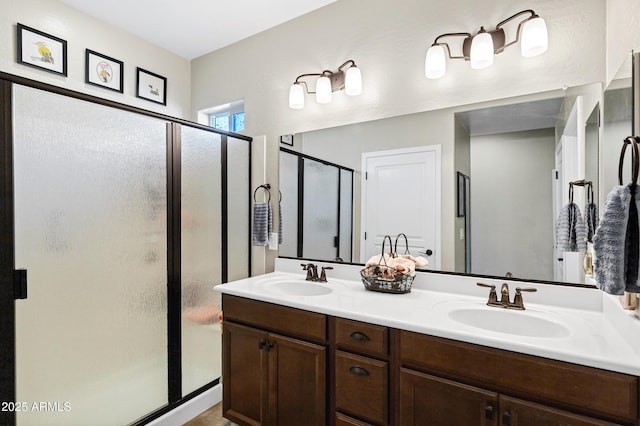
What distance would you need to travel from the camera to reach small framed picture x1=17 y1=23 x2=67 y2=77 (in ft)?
6.52

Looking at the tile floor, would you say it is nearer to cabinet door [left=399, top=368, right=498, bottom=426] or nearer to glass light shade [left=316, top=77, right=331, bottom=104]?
cabinet door [left=399, top=368, right=498, bottom=426]

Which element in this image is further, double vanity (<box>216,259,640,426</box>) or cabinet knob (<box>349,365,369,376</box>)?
cabinet knob (<box>349,365,369,376</box>)

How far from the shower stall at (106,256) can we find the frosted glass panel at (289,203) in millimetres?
372

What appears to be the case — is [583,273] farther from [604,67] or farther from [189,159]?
[189,159]

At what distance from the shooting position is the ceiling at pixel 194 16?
7.16ft

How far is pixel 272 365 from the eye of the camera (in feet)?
5.41

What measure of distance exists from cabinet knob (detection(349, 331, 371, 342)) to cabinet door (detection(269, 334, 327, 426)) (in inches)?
6.8

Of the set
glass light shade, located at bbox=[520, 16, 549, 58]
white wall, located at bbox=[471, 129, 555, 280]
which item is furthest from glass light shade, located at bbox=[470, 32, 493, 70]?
white wall, located at bbox=[471, 129, 555, 280]

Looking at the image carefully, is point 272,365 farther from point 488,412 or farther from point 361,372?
point 488,412

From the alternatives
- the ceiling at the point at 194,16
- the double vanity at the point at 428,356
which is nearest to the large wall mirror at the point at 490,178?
the double vanity at the point at 428,356

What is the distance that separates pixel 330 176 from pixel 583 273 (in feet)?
4.57

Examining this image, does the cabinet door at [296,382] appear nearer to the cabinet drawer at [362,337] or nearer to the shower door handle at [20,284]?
the cabinet drawer at [362,337]

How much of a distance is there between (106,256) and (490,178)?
202 cm

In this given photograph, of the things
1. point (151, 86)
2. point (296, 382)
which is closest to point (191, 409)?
point (296, 382)
